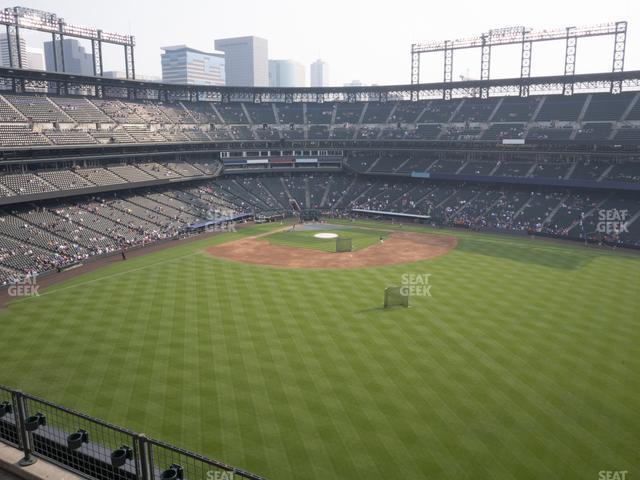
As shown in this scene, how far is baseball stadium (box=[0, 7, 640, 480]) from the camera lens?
70.8 ft

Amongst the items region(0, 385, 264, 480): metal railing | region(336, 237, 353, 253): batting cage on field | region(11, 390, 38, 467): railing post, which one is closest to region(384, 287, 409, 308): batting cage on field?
region(336, 237, 353, 253): batting cage on field

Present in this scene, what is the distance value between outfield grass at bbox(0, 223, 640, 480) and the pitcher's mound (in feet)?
22.1

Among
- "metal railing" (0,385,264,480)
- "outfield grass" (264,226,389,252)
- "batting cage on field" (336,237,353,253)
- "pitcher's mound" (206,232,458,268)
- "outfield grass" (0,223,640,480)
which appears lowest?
"outfield grass" (0,223,640,480)

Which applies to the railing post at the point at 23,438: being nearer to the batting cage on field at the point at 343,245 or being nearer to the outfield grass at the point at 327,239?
the batting cage on field at the point at 343,245

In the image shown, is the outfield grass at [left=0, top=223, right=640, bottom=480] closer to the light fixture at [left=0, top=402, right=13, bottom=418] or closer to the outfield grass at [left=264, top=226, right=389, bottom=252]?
the light fixture at [left=0, top=402, right=13, bottom=418]

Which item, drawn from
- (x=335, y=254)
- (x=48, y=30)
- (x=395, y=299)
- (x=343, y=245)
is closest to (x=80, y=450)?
(x=395, y=299)

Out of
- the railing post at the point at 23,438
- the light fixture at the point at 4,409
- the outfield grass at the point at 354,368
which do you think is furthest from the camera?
the outfield grass at the point at 354,368

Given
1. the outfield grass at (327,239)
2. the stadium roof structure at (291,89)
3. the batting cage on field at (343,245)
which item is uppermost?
the stadium roof structure at (291,89)

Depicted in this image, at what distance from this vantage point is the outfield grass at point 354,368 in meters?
21.1

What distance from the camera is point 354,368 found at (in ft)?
93.8

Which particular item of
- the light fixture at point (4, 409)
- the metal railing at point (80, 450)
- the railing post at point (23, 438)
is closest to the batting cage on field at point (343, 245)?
the metal railing at point (80, 450)

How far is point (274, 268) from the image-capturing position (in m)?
52.4

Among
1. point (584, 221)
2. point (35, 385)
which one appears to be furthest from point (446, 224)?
point (35, 385)

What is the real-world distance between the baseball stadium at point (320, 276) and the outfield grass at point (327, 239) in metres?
0.77
